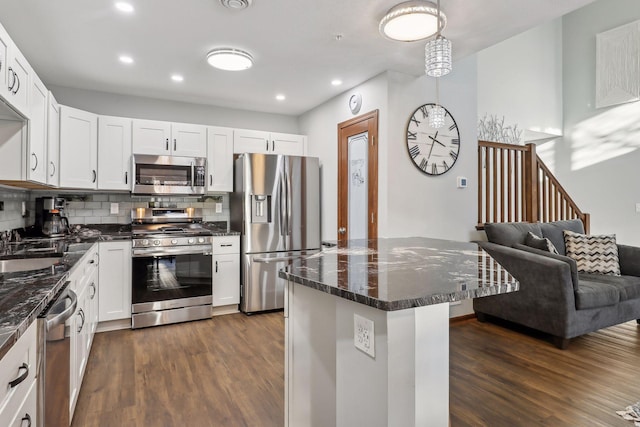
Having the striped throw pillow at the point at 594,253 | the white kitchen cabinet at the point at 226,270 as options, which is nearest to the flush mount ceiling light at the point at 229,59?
the white kitchen cabinet at the point at 226,270

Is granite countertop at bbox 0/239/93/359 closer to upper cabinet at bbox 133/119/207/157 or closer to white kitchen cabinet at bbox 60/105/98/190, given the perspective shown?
white kitchen cabinet at bbox 60/105/98/190

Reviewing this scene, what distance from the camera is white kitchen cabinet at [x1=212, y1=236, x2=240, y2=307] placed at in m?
3.99

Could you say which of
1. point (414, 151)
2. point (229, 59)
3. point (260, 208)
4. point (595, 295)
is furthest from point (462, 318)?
point (229, 59)

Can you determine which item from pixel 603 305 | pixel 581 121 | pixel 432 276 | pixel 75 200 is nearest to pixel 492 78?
pixel 581 121

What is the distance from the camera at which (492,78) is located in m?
5.41

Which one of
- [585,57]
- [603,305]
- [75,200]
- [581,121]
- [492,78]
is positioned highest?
[585,57]

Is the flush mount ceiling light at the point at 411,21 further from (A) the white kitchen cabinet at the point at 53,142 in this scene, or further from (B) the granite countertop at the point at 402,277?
(A) the white kitchen cabinet at the point at 53,142

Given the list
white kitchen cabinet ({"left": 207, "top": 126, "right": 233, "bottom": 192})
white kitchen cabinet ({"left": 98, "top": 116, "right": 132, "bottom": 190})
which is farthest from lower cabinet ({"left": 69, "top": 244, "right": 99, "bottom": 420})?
white kitchen cabinet ({"left": 207, "top": 126, "right": 233, "bottom": 192})

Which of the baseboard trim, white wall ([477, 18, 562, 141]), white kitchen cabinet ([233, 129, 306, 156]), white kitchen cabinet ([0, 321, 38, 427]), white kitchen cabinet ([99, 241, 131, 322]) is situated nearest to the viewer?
white kitchen cabinet ([0, 321, 38, 427])

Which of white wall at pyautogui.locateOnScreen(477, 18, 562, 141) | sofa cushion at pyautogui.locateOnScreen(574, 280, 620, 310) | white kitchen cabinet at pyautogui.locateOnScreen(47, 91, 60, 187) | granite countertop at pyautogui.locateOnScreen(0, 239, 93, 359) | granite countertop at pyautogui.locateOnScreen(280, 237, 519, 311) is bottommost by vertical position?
sofa cushion at pyautogui.locateOnScreen(574, 280, 620, 310)

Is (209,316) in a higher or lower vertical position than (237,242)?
lower

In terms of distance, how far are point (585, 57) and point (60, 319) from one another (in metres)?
7.75

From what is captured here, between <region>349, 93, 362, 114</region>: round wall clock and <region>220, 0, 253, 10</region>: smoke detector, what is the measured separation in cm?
173

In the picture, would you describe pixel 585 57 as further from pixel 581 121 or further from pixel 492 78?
pixel 492 78
